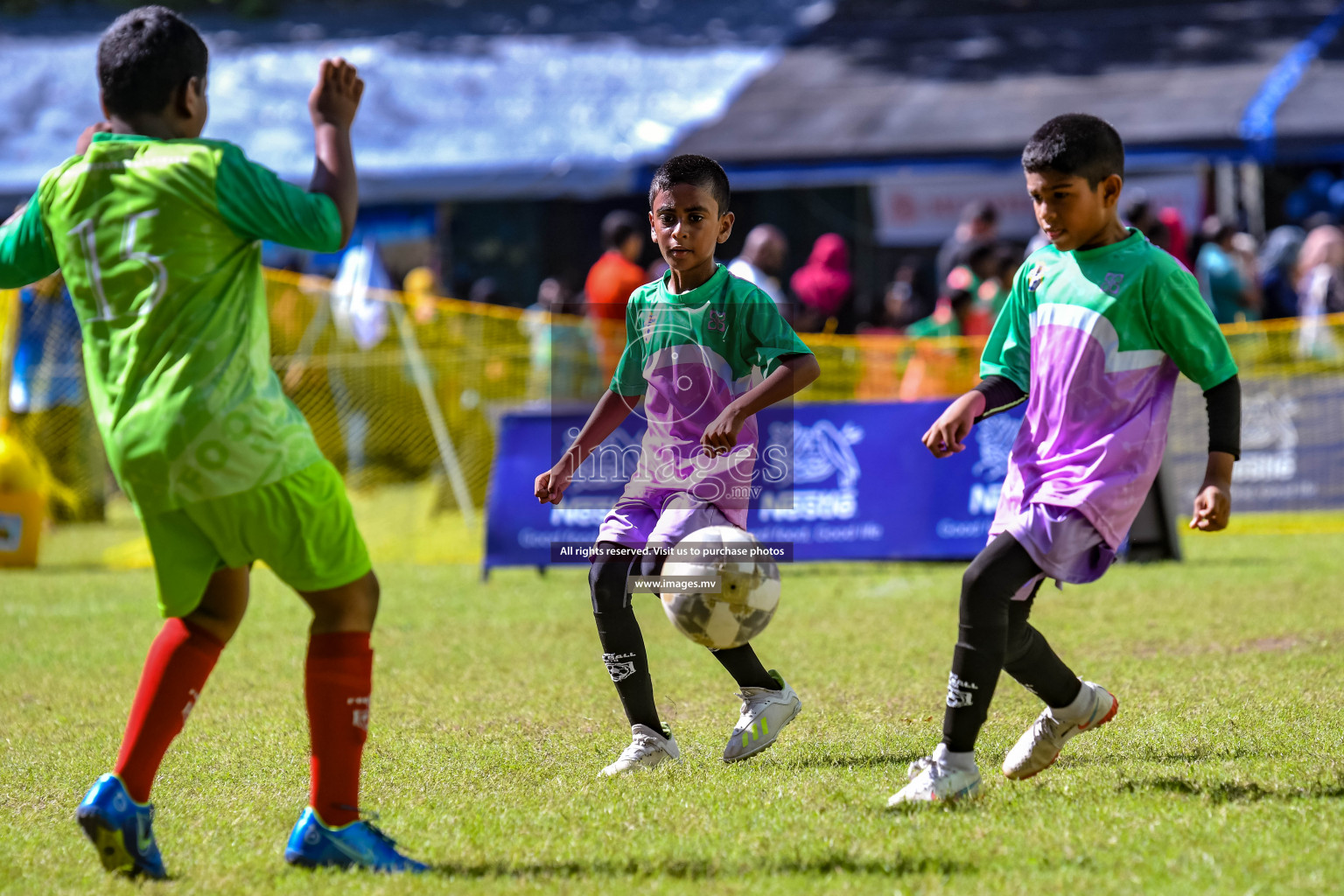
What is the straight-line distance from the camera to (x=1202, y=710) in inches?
215

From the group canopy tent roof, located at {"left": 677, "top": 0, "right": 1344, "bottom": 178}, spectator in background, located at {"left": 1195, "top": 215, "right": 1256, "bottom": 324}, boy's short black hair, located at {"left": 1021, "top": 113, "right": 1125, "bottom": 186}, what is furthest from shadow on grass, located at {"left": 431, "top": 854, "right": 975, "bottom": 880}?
canopy tent roof, located at {"left": 677, "top": 0, "right": 1344, "bottom": 178}

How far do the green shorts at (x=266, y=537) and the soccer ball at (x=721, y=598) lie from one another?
125cm

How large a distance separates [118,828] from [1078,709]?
267 cm

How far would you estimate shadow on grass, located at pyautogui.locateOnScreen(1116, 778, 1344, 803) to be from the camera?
4.15m

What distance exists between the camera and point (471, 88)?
20844 millimetres

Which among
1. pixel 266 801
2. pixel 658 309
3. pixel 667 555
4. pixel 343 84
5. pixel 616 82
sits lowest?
pixel 266 801

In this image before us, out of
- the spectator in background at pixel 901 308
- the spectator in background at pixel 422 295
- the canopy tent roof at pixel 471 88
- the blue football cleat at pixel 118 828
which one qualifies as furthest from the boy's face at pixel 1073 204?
the canopy tent roof at pixel 471 88

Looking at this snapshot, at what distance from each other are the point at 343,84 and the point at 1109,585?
21.9ft

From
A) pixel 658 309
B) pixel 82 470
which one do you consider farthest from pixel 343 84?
pixel 82 470

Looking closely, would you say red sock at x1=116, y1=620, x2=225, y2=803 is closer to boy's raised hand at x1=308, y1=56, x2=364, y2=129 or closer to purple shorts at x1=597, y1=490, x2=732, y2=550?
boy's raised hand at x1=308, y1=56, x2=364, y2=129

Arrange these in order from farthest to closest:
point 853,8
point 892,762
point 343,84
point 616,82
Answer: point 853,8 → point 616,82 → point 892,762 → point 343,84

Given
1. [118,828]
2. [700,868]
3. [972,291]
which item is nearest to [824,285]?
[972,291]

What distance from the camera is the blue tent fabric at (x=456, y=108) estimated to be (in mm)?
18438

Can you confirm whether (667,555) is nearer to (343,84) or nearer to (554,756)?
(554,756)
